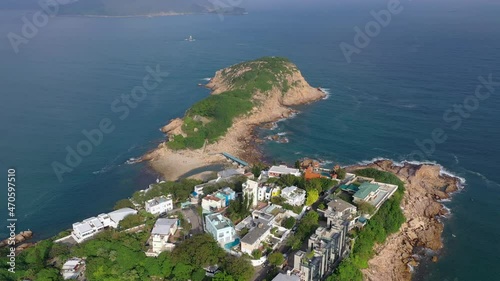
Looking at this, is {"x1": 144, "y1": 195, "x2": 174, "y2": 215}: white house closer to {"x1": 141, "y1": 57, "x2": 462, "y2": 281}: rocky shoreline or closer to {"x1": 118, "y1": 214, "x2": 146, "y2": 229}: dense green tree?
{"x1": 118, "y1": 214, "x2": 146, "y2": 229}: dense green tree

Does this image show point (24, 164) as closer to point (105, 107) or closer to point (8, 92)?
point (105, 107)

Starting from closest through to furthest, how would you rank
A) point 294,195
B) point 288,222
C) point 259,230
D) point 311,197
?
point 259,230 → point 288,222 → point 294,195 → point 311,197

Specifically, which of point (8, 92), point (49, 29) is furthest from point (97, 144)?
point (49, 29)

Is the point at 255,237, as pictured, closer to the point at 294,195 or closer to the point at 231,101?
the point at 294,195

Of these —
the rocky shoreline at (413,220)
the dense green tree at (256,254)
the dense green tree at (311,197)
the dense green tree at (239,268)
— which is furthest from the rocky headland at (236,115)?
the dense green tree at (239,268)

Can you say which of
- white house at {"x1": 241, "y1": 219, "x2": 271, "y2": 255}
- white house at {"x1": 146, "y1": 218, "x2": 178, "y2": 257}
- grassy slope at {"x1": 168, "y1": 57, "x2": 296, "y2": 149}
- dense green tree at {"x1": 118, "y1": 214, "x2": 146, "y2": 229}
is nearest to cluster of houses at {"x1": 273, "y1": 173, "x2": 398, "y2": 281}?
white house at {"x1": 241, "y1": 219, "x2": 271, "y2": 255}

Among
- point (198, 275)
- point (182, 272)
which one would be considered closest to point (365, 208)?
point (198, 275)

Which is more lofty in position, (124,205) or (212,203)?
(212,203)
